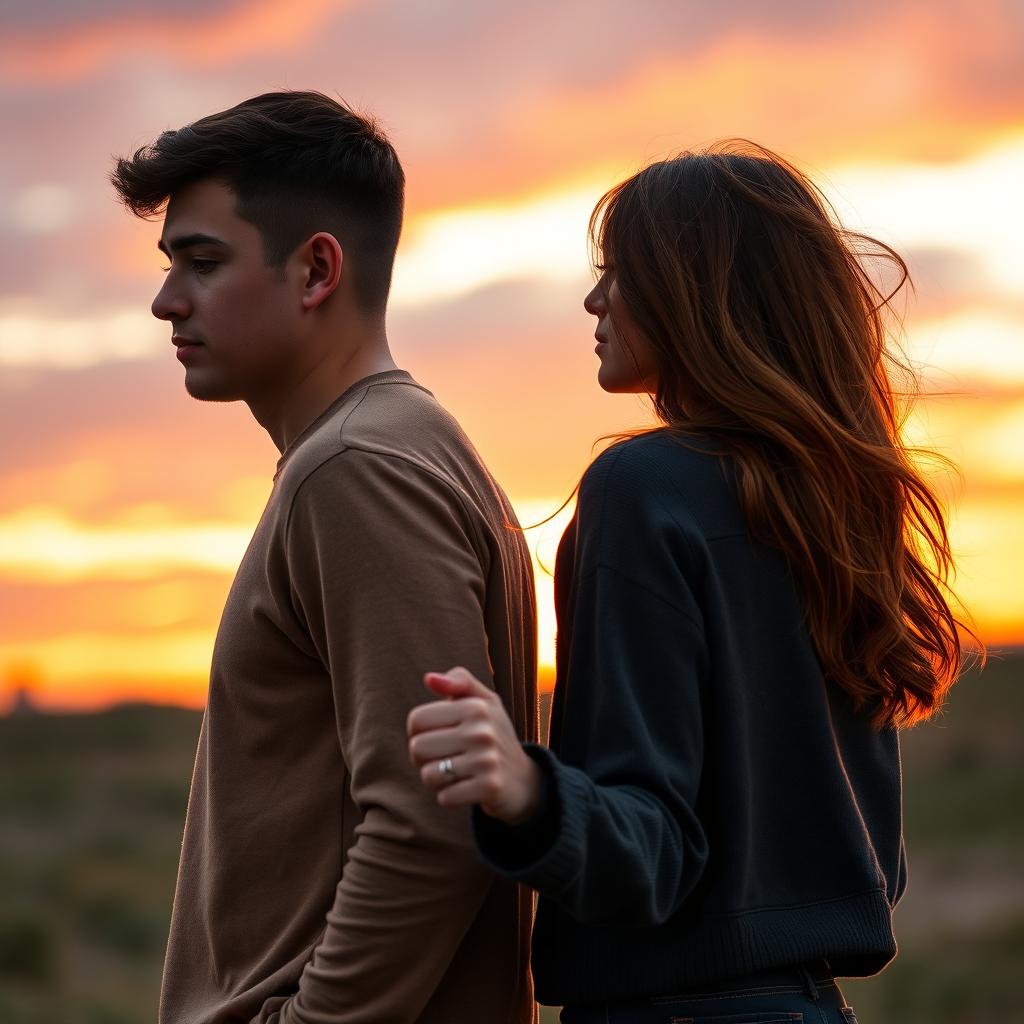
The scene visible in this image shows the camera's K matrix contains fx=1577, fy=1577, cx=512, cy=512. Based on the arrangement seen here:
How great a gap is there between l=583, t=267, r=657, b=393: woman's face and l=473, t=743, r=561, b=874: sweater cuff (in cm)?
64

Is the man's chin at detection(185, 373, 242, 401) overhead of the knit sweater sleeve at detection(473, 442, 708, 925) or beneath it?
overhead

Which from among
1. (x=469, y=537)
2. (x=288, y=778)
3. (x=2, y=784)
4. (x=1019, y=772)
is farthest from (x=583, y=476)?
(x=1019, y=772)

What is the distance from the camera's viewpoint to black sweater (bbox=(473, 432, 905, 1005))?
185 centimetres

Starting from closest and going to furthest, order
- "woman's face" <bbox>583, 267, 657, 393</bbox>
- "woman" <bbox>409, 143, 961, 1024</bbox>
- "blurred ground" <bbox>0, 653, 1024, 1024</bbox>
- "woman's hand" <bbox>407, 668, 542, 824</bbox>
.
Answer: "woman's hand" <bbox>407, 668, 542, 824</bbox> < "woman" <bbox>409, 143, 961, 1024</bbox> < "woman's face" <bbox>583, 267, 657, 393</bbox> < "blurred ground" <bbox>0, 653, 1024, 1024</bbox>

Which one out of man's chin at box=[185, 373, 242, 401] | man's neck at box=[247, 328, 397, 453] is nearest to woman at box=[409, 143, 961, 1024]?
man's neck at box=[247, 328, 397, 453]

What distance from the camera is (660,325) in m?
2.12

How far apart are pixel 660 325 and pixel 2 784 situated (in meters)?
24.0

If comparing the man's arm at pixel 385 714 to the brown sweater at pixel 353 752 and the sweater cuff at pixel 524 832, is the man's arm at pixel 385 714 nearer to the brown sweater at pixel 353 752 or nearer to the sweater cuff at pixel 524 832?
A: the brown sweater at pixel 353 752

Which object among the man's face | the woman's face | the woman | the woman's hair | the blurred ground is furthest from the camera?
the blurred ground

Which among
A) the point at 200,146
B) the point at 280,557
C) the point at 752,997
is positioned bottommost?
the point at 752,997

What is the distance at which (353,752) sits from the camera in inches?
77.1

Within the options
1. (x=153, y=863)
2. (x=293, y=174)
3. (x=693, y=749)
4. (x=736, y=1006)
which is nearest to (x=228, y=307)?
(x=293, y=174)

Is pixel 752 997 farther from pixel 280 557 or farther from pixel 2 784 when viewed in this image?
pixel 2 784

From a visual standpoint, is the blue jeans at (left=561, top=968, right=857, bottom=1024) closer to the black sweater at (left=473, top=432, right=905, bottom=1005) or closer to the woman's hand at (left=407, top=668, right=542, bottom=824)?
the black sweater at (left=473, top=432, right=905, bottom=1005)
